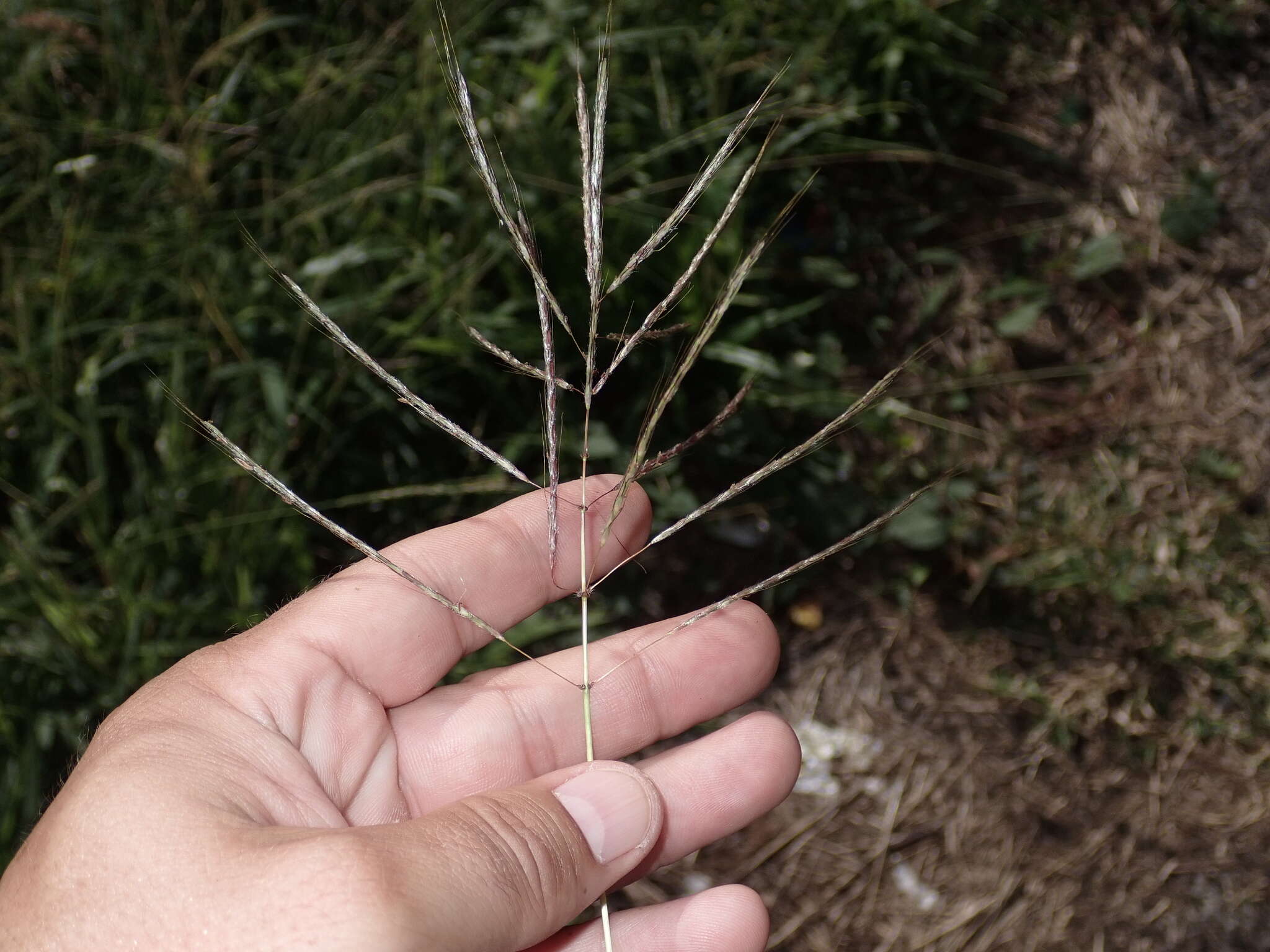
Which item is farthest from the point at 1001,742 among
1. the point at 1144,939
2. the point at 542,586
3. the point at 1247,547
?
the point at 542,586

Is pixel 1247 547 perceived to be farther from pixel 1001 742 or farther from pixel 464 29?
pixel 464 29

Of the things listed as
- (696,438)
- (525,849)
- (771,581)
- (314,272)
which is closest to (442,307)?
(314,272)

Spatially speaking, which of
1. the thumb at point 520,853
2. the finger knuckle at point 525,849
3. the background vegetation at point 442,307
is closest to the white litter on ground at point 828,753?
the background vegetation at point 442,307

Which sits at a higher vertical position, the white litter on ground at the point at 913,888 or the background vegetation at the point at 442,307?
the background vegetation at the point at 442,307

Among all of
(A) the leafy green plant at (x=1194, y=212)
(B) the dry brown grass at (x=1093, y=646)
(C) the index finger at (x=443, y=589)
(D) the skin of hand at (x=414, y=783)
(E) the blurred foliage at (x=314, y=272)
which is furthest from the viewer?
(A) the leafy green plant at (x=1194, y=212)

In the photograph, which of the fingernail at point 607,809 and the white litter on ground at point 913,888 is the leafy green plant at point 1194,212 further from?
the fingernail at point 607,809

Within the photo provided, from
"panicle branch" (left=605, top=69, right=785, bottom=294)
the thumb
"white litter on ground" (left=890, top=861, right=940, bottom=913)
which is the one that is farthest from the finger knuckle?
"white litter on ground" (left=890, top=861, right=940, bottom=913)

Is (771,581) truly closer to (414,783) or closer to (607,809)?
(607,809)

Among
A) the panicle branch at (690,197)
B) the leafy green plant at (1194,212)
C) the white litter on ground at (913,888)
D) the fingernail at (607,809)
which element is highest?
the panicle branch at (690,197)
